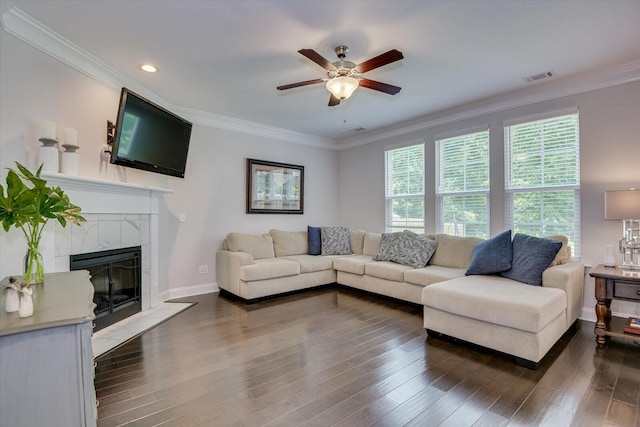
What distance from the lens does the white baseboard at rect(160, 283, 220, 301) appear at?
4.10 metres

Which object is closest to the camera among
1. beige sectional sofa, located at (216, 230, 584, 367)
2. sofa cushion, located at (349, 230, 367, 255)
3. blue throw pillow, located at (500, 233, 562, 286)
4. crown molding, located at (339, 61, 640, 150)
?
beige sectional sofa, located at (216, 230, 584, 367)

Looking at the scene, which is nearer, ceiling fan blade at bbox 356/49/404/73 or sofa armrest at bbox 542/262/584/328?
ceiling fan blade at bbox 356/49/404/73

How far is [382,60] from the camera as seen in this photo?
2.31m

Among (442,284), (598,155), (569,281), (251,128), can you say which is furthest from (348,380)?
(251,128)

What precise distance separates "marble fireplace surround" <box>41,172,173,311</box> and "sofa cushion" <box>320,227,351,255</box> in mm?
2513

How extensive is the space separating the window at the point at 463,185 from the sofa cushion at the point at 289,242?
2163mm

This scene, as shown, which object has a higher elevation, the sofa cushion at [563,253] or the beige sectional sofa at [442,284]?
the sofa cushion at [563,253]

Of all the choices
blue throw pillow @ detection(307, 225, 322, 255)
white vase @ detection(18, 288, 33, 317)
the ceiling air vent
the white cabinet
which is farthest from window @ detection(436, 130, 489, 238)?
white vase @ detection(18, 288, 33, 317)

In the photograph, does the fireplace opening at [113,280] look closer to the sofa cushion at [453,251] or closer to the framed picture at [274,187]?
the framed picture at [274,187]

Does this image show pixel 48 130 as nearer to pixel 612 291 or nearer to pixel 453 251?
pixel 453 251

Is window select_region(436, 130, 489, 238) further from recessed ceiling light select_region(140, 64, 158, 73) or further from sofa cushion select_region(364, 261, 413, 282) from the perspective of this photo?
recessed ceiling light select_region(140, 64, 158, 73)

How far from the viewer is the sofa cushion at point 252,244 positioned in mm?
4453

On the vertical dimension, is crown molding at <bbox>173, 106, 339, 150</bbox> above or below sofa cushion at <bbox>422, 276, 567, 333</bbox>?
above

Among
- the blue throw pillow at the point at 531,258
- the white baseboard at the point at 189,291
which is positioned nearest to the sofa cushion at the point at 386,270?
the blue throw pillow at the point at 531,258
